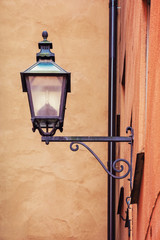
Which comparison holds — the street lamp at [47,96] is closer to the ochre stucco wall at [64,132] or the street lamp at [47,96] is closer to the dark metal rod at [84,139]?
the dark metal rod at [84,139]

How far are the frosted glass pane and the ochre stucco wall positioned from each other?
4.17m

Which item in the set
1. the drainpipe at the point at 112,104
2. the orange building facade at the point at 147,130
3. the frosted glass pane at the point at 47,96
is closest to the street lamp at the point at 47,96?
the frosted glass pane at the point at 47,96

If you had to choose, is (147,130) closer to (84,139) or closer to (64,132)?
(84,139)

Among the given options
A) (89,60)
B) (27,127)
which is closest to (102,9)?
(89,60)

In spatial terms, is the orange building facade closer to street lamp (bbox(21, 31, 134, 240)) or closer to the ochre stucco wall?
street lamp (bbox(21, 31, 134, 240))

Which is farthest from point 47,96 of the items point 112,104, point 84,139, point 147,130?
point 112,104

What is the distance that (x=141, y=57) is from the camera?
372 cm

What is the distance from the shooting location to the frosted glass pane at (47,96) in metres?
3.51

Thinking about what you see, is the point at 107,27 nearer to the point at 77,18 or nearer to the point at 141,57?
the point at 77,18

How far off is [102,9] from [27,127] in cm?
214

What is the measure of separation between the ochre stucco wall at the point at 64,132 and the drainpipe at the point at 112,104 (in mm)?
142

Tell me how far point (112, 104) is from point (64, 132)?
Answer: 821mm

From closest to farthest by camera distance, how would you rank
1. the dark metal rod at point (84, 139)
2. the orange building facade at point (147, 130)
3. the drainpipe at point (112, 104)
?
the orange building facade at point (147, 130)
the dark metal rod at point (84, 139)
the drainpipe at point (112, 104)

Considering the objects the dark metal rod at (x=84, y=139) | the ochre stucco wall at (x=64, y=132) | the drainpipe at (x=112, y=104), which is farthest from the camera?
the ochre stucco wall at (x=64, y=132)
